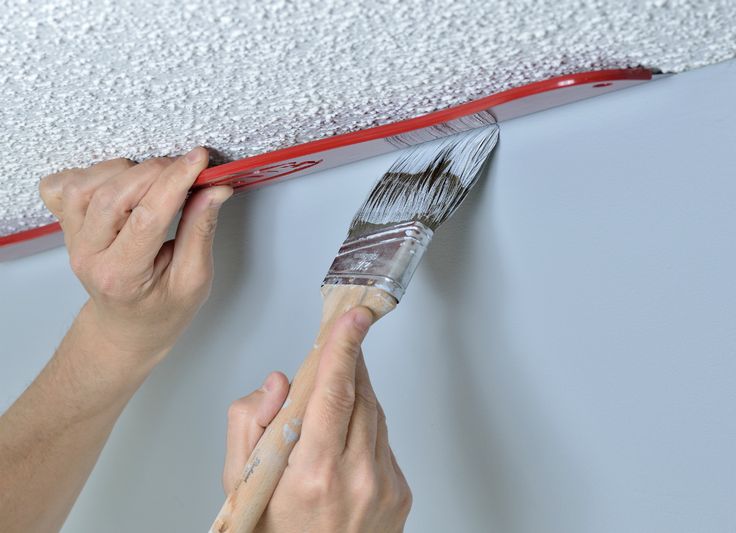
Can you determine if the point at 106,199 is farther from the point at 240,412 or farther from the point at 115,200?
the point at 240,412

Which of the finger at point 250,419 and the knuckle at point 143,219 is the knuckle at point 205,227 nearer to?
the knuckle at point 143,219

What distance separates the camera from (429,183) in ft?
2.33

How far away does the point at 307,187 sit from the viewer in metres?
0.89

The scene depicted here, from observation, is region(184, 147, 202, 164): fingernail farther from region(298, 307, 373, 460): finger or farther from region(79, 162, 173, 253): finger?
region(298, 307, 373, 460): finger

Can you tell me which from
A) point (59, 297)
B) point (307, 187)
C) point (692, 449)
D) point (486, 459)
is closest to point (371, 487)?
point (486, 459)

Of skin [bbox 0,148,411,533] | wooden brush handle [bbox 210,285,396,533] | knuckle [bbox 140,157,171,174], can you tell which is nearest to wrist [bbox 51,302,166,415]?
skin [bbox 0,148,411,533]

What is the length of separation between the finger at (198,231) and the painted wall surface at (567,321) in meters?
0.10

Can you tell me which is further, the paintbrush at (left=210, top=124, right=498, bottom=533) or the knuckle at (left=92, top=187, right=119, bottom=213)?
the knuckle at (left=92, top=187, right=119, bottom=213)

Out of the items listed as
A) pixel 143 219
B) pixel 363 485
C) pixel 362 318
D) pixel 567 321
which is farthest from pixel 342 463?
pixel 143 219

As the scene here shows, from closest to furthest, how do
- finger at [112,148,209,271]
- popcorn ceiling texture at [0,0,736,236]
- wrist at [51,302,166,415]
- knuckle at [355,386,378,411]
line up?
popcorn ceiling texture at [0,0,736,236], knuckle at [355,386,378,411], finger at [112,148,209,271], wrist at [51,302,166,415]

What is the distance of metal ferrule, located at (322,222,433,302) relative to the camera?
2.13ft

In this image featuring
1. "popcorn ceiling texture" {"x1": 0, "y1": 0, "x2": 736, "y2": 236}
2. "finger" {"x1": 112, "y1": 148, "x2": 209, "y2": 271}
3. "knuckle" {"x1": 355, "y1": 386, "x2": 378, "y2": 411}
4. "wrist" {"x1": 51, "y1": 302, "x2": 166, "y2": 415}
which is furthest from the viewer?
"wrist" {"x1": 51, "y1": 302, "x2": 166, "y2": 415}

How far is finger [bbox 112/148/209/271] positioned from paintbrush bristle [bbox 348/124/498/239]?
0.19 meters

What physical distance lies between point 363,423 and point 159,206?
33cm
